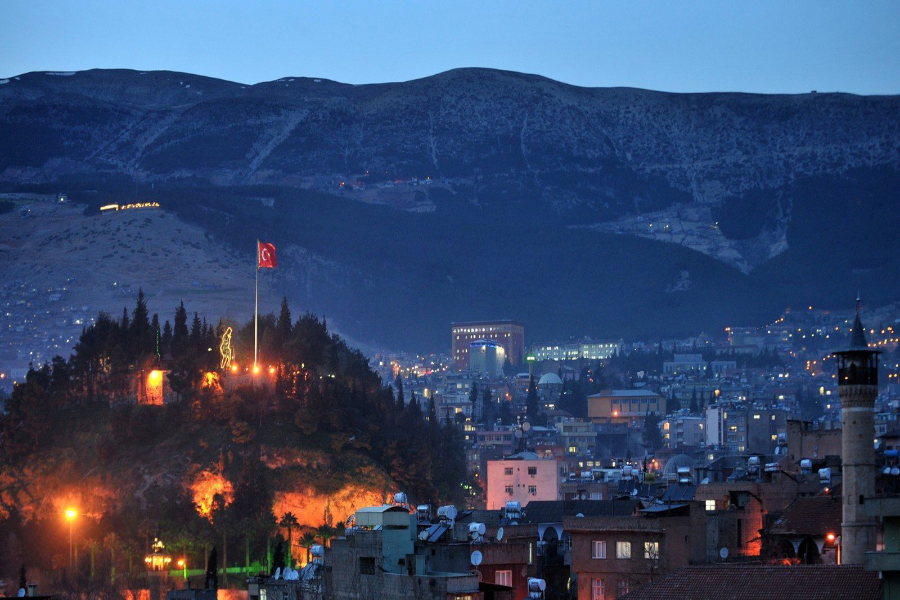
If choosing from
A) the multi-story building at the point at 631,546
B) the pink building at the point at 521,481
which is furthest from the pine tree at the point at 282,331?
the multi-story building at the point at 631,546

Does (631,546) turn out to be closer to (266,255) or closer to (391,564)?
(391,564)

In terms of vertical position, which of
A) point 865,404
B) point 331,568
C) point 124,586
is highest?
point 865,404

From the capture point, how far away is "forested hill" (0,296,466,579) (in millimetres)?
121125

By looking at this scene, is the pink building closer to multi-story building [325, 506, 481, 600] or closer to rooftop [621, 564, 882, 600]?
multi-story building [325, 506, 481, 600]

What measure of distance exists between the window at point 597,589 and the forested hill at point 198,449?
5385 cm

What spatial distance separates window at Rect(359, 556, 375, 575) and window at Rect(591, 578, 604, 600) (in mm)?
12963

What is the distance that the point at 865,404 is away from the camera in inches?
2259

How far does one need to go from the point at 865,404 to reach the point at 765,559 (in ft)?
30.8

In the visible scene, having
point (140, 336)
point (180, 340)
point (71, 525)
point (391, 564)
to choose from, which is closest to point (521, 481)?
point (180, 340)

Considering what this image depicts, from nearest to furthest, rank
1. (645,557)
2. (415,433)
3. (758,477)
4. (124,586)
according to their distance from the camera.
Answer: (645,557) < (758,477) < (124,586) < (415,433)

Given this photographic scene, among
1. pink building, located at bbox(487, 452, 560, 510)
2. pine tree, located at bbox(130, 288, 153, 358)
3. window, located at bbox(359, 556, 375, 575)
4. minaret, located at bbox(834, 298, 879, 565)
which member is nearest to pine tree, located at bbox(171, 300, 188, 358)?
pine tree, located at bbox(130, 288, 153, 358)

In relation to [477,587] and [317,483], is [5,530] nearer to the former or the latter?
[317,483]

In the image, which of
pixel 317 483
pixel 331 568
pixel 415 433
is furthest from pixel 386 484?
pixel 331 568

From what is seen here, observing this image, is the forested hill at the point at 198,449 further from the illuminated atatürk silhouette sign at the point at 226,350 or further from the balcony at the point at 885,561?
the balcony at the point at 885,561
